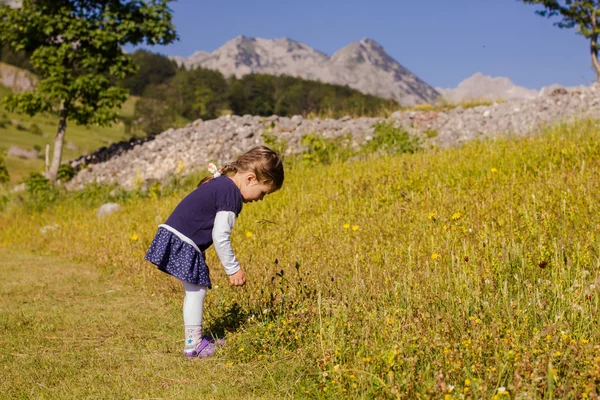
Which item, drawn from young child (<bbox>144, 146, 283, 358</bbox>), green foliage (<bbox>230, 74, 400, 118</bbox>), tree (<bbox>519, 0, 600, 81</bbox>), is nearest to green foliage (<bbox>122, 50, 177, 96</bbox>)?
green foliage (<bbox>230, 74, 400, 118</bbox>)

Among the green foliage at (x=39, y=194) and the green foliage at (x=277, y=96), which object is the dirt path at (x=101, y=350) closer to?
A: the green foliage at (x=39, y=194)

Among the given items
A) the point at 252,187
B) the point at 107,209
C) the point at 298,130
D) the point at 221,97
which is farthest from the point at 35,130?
the point at 252,187

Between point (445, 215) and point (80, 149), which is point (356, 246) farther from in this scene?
point (80, 149)

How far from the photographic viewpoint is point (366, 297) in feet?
13.0

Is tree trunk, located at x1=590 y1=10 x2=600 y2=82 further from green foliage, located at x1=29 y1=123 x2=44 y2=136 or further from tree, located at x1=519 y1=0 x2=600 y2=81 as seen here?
green foliage, located at x1=29 y1=123 x2=44 y2=136

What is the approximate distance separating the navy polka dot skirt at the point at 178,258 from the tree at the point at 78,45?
12.6 m

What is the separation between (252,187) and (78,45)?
13.8 meters

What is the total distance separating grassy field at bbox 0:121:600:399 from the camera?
2.94 metres

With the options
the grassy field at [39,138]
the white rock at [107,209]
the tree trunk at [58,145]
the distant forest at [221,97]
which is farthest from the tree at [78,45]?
the distant forest at [221,97]

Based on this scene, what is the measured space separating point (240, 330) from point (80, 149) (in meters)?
28.7

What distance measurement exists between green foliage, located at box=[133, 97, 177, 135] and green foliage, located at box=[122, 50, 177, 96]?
→ 32.3ft

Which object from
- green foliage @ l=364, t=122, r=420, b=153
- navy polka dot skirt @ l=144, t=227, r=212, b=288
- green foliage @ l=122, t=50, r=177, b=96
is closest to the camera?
navy polka dot skirt @ l=144, t=227, r=212, b=288

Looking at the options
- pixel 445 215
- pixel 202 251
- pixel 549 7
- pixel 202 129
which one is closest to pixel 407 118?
pixel 202 129

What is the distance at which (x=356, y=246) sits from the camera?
5.36 m
